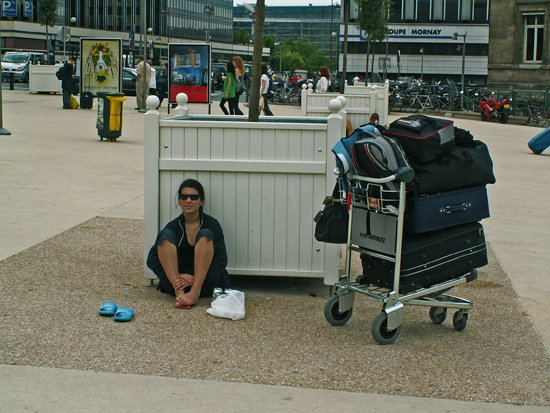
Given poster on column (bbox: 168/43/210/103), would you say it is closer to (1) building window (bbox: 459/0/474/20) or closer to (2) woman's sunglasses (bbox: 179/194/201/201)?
(2) woman's sunglasses (bbox: 179/194/201/201)

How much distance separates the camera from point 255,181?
216 inches

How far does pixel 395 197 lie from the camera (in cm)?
444

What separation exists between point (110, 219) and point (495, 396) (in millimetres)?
5166

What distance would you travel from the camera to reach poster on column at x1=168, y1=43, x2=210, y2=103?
20.5 m

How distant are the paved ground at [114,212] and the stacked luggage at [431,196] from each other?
0.86 metres

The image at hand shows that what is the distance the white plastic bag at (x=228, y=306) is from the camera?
4.91 m

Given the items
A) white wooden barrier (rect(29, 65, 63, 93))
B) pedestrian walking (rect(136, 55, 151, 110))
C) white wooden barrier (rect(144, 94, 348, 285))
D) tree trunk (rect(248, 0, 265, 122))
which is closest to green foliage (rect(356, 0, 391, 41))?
white wooden barrier (rect(29, 65, 63, 93))

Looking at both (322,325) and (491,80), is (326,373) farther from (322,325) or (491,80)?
(491,80)

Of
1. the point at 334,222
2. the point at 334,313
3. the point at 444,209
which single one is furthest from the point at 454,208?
the point at 334,313

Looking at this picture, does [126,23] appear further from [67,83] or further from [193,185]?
[193,185]

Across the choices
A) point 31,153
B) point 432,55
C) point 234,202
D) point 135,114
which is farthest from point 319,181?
point 432,55

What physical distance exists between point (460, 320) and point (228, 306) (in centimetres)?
148

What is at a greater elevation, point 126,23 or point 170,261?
point 126,23

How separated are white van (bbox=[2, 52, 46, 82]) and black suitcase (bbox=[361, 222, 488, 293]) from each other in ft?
136
